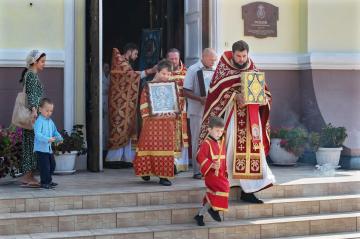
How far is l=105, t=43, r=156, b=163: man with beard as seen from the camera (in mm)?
9797

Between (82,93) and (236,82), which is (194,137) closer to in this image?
Answer: (236,82)

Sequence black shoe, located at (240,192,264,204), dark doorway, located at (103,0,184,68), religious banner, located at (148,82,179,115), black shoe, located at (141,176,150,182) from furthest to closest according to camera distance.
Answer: dark doorway, located at (103,0,184,68)
black shoe, located at (141,176,150,182)
religious banner, located at (148,82,179,115)
black shoe, located at (240,192,264,204)

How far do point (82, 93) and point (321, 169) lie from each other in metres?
3.60

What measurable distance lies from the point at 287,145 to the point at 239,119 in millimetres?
2594

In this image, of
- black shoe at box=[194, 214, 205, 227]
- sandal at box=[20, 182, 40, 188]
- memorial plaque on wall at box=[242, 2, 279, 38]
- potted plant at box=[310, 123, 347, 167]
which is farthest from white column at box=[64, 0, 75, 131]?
potted plant at box=[310, 123, 347, 167]

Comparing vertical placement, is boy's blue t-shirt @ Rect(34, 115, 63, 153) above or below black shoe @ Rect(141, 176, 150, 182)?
above

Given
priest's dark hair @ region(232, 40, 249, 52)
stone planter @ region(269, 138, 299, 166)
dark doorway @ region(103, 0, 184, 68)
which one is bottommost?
stone planter @ region(269, 138, 299, 166)

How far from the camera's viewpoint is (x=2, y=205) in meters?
6.87

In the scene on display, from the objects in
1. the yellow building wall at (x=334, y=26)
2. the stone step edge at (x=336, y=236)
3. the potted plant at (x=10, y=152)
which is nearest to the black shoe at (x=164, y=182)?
the stone step edge at (x=336, y=236)

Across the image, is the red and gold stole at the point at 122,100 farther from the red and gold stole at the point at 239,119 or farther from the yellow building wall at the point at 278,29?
the red and gold stole at the point at 239,119

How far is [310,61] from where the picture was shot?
34.5 feet

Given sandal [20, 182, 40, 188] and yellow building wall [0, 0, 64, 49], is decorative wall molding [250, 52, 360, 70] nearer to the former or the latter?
yellow building wall [0, 0, 64, 49]

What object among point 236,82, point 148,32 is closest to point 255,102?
point 236,82

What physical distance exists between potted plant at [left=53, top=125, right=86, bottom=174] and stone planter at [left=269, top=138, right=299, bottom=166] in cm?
297
